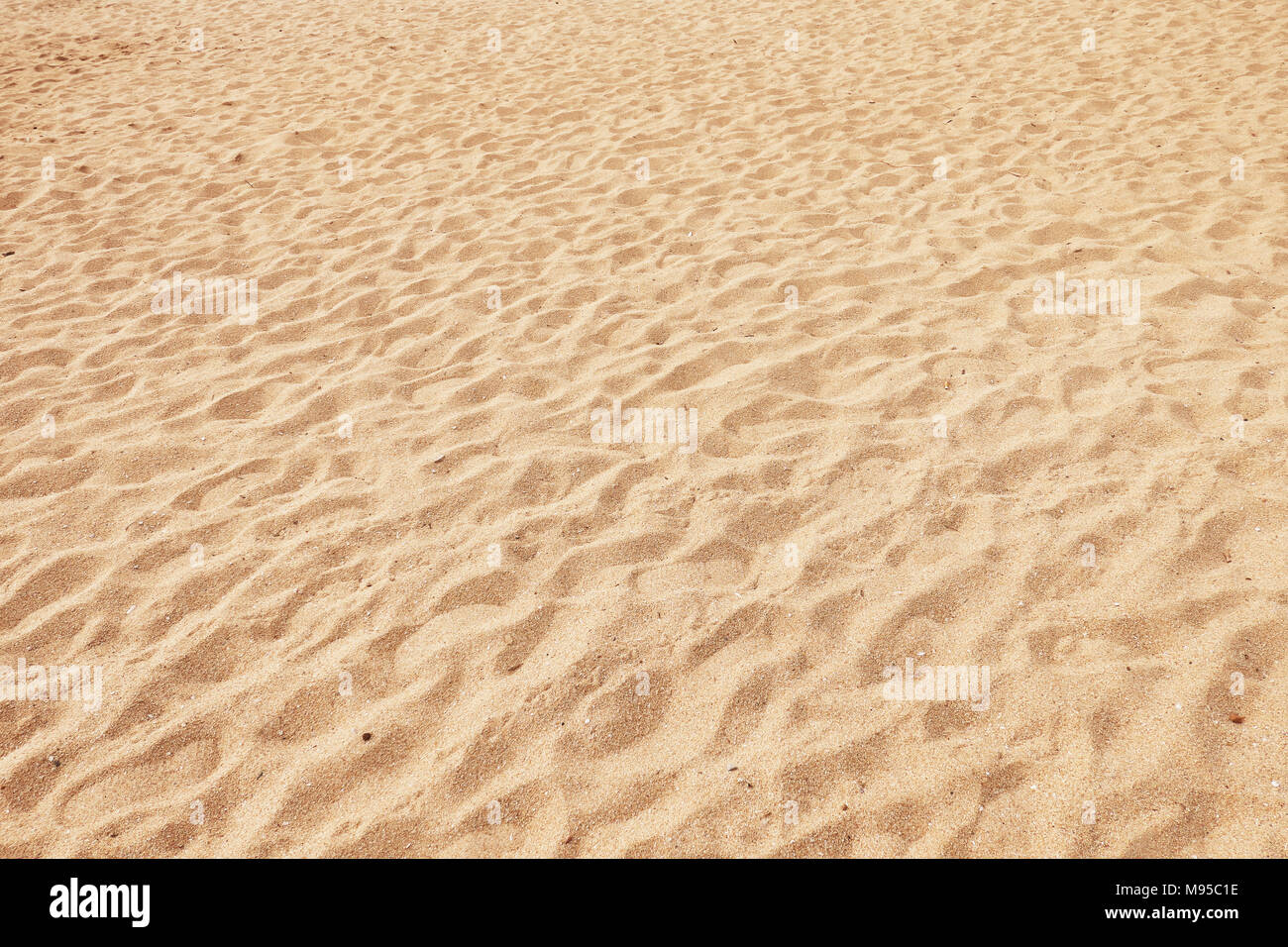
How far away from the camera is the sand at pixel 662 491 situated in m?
2.11

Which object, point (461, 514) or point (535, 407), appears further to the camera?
point (535, 407)

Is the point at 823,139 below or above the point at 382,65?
below

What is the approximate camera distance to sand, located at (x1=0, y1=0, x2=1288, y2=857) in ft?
6.93

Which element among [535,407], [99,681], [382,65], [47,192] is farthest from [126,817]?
[382,65]

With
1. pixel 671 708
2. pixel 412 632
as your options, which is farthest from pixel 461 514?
pixel 671 708

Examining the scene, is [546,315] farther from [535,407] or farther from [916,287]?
[916,287]

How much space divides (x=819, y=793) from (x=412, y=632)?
50.8 inches

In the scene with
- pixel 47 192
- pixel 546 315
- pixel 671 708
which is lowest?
pixel 671 708

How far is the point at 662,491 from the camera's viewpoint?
118 inches

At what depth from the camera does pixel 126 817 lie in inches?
82.9

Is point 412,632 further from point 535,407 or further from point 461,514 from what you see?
point 535,407

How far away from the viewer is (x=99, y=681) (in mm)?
2443
